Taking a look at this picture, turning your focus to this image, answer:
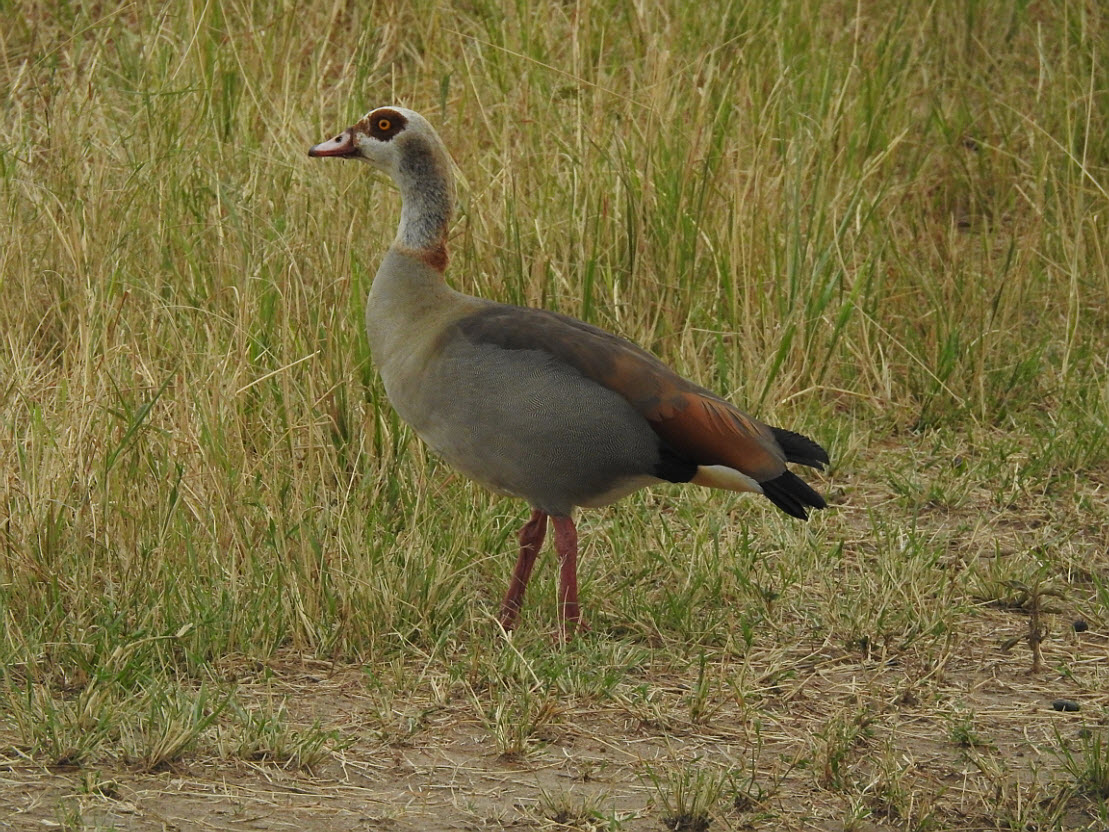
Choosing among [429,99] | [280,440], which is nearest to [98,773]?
[280,440]

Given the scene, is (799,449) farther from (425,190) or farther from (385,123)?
(385,123)

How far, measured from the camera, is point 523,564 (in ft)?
14.6

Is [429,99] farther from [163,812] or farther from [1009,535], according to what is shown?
[163,812]

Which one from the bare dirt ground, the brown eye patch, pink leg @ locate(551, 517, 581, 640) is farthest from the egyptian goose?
the brown eye patch

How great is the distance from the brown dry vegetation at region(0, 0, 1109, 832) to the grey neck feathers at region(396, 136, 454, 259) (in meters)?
0.60

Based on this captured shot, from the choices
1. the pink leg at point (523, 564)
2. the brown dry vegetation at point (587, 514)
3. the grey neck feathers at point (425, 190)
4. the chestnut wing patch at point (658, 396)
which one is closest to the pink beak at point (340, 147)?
the grey neck feathers at point (425, 190)

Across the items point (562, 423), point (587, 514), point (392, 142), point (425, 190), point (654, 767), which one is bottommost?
point (654, 767)

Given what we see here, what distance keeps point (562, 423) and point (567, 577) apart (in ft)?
1.33

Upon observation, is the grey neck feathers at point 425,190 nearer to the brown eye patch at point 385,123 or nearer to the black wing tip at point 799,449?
the brown eye patch at point 385,123

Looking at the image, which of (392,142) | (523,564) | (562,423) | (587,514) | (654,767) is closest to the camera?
(654,767)

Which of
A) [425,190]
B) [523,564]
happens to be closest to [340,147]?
[425,190]

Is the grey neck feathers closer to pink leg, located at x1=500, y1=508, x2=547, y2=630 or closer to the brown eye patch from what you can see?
the brown eye patch

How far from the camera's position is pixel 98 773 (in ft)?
11.2

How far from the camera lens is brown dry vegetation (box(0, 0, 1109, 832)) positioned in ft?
12.0
